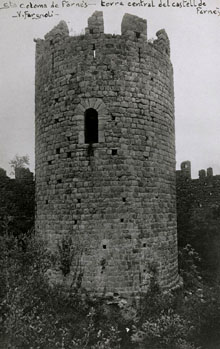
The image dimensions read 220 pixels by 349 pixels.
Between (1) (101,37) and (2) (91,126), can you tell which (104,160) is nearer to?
(2) (91,126)

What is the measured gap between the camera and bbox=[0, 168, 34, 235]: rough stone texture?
11840 mm

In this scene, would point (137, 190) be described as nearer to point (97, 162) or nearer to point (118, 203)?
point (118, 203)

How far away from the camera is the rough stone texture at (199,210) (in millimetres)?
13266

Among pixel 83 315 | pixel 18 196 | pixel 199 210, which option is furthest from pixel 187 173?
pixel 83 315

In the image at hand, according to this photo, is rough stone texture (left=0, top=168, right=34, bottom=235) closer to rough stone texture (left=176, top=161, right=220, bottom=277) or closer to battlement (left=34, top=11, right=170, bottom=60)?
battlement (left=34, top=11, right=170, bottom=60)

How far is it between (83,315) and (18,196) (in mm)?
5624

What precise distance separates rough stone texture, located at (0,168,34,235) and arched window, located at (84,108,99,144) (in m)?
4.24

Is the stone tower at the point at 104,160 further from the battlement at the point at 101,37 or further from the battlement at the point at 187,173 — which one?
the battlement at the point at 187,173

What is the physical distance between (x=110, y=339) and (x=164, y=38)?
803 cm

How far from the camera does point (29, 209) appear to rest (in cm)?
1195

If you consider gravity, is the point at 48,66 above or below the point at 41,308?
above

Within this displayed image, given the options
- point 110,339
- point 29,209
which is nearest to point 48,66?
point 29,209

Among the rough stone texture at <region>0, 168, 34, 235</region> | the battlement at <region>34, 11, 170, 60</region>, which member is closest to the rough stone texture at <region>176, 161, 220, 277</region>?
the rough stone texture at <region>0, 168, 34, 235</region>

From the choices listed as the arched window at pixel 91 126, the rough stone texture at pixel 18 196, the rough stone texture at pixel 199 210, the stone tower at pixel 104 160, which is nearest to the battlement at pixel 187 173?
the rough stone texture at pixel 199 210
